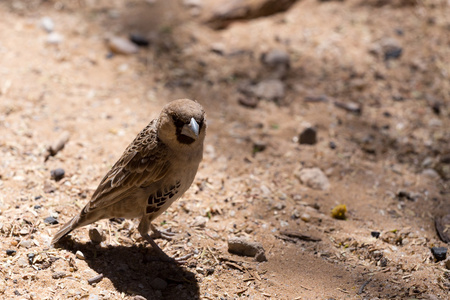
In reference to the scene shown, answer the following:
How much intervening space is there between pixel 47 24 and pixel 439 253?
→ 5.97 metres

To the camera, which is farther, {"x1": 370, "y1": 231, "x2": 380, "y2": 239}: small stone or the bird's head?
{"x1": 370, "y1": 231, "x2": 380, "y2": 239}: small stone

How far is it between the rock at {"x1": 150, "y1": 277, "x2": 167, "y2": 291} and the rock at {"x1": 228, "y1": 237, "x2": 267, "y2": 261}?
2.19ft

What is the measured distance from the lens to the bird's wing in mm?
4023

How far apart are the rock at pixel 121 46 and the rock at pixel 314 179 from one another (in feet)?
10.4

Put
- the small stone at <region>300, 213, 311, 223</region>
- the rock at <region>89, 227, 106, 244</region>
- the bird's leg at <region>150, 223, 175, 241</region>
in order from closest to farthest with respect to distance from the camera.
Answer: the rock at <region>89, 227, 106, 244</region>, the bird's leg at <region>150, 223, 175, 241</region>, the small stone at <region>300, 213, 311, 223</region>

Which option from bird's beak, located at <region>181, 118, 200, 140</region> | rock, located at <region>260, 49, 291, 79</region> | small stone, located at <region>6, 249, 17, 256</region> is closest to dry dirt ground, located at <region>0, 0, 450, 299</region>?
small stone, located at <region>6, 249, 17, 256</region>

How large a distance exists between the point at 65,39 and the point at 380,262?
523 centimetres

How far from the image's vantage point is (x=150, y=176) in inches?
159

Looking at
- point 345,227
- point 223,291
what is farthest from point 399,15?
point 223,291

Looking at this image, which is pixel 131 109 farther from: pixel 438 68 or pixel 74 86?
pixel 438 68

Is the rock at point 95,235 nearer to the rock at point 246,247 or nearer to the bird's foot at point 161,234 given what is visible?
the bird's foot at point 161,234

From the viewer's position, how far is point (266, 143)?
229 inches

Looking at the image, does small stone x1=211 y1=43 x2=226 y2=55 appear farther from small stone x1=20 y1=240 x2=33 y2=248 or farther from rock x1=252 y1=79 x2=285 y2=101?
small stone x1=20 y1=240 x2=33 y2=248

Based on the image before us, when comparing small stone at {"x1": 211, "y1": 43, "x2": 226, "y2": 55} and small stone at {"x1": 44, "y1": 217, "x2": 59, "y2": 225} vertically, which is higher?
small stone at {"x1": 211, "y1": 43, "x2": 226, "y2": 55}
